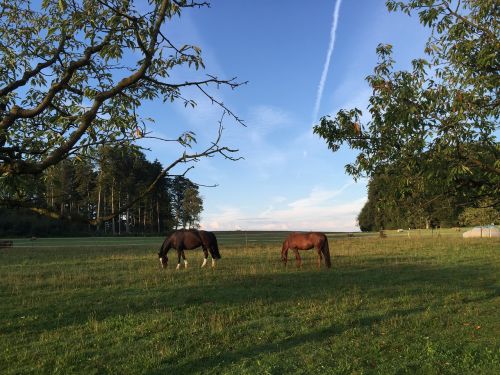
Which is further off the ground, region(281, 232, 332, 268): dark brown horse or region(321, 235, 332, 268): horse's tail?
region(281, 232, 332, 268): dark brown horse

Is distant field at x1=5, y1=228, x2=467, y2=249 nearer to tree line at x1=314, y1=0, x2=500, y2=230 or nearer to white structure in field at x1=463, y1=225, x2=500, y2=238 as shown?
white structure in field at x1=463, y1=225, x2=500, y2=238

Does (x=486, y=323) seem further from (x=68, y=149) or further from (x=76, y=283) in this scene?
(x=76, y=283)

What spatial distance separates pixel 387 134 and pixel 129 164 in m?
4.98

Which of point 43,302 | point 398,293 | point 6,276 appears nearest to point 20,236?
point 6,276

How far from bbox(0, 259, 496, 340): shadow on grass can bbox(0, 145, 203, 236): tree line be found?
7.37ft

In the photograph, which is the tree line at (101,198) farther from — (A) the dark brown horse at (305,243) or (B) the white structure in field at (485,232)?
(B) the white structure in field at (485,232)

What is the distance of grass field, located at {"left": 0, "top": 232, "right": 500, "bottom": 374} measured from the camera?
24.1 ft

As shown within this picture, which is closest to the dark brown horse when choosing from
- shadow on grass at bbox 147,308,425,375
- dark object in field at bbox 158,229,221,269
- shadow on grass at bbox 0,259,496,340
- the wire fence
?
shadow on grass at bbox 0,259,496,340

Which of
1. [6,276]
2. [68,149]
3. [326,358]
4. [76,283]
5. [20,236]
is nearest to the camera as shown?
[68,149]

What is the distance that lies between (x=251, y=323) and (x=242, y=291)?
413cm

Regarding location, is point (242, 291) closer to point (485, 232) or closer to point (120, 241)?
point (120, 241)

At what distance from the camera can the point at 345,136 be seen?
9.34 meters

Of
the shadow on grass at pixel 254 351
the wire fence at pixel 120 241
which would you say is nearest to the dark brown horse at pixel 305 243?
the shadow on grass at pixel 254 351

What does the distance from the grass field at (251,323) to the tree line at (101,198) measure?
7.41 ft
